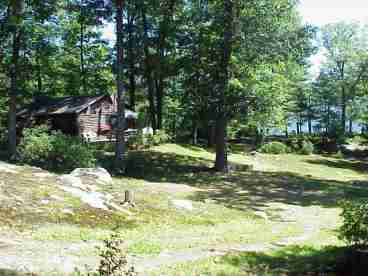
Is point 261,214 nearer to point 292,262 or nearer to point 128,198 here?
point 128,198

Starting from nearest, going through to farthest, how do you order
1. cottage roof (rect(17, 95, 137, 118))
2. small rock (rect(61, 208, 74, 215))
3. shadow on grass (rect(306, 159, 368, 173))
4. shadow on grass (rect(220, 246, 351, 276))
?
1. shadow on grass (rect(220, 246, 351, 276))
2. small rock (rect(61, 208, 74, 215))
3. cottage roof (rect(17, 95, 137, 118))
4. shadow on grass (rect(306, 159, 368, 173))

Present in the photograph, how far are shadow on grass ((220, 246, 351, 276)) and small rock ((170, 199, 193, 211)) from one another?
5.99 m

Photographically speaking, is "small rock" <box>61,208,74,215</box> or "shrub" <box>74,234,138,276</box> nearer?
"shrub" <box>74,234,138,276</box>

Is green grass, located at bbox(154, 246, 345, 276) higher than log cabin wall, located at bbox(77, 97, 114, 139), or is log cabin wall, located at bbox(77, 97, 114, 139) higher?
log cabin wall, located at bbox(77, 97, 114, 139)

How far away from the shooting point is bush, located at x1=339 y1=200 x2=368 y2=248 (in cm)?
1112

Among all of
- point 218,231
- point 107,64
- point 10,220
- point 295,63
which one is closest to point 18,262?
point 10,220

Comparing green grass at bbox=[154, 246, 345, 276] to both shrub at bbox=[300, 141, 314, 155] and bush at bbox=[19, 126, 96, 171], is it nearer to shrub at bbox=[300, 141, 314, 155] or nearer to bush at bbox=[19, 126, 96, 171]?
bush at bbox=[19, 126, 96, 171]

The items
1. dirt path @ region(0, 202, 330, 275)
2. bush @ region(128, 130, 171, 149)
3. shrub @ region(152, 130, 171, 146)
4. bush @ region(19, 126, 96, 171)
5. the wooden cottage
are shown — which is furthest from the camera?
the wooden cottage

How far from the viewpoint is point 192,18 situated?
31.2 meters

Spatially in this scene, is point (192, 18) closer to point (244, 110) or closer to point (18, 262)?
point (244, 110)

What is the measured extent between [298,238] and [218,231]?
8.12 feet

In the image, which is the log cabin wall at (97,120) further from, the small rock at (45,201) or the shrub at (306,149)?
the small rock at (45,201)

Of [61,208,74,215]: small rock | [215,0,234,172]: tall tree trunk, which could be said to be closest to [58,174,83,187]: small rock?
[61,208,74,215]: small rock

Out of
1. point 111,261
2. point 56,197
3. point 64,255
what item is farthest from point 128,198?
point 111,261
